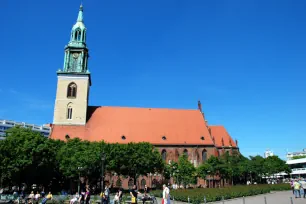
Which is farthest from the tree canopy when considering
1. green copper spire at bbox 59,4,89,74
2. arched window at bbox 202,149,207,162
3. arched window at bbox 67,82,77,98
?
green copper spire at bbox 59,4,89,74

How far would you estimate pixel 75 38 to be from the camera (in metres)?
51.3

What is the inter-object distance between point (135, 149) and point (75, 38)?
24.4 m

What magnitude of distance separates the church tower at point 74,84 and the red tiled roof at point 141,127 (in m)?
2.00

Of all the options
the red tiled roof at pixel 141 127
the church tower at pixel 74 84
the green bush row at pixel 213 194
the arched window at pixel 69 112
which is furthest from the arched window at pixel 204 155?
the arched window at pixel 69 112

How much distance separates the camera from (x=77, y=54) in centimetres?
5059

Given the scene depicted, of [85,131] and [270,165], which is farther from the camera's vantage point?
[270,165]

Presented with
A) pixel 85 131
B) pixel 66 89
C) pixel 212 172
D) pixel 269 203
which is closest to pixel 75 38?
pixel 66 89

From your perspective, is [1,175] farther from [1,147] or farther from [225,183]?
[225,183]

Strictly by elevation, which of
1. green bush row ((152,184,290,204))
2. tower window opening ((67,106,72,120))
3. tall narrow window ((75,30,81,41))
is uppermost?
tall narrow window ((75,30,81,41))

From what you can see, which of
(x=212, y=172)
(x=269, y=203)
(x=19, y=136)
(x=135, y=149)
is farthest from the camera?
(x=212, y=172)

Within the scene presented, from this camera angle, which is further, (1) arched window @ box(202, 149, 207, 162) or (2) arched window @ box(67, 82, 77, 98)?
(1) arched window @ box(202, 149, 207, 162)

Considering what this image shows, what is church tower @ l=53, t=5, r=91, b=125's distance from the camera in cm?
4975

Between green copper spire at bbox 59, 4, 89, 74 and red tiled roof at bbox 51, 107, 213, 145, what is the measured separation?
880cm

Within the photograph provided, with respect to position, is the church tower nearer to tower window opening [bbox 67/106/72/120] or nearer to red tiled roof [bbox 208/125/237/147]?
tower window opening [bbox 67/106/72/120]
